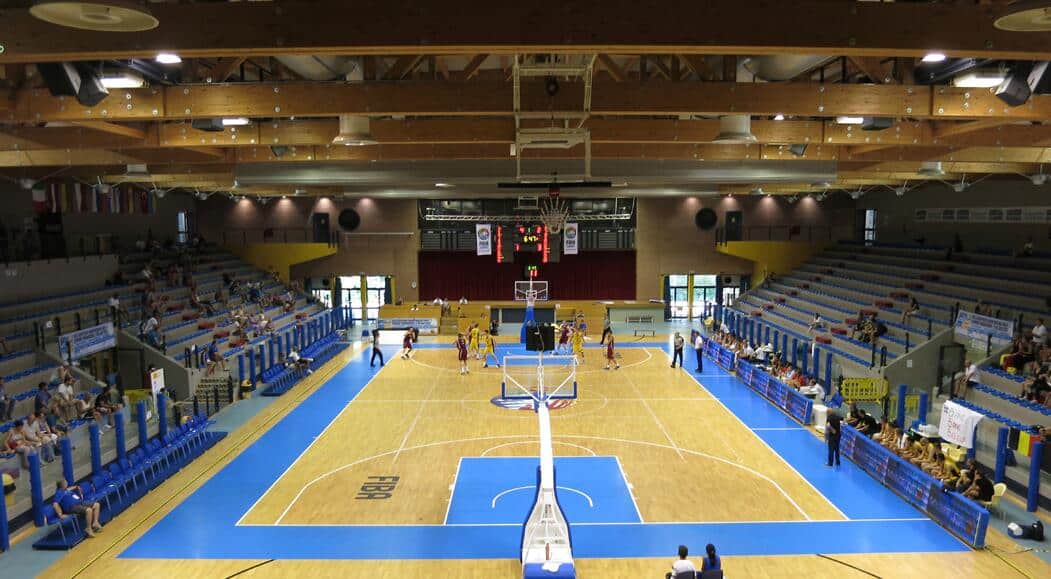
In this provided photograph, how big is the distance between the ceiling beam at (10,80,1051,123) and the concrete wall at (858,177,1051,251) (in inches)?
703

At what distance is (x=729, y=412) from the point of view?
19.3 meters

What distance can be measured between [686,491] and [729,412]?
21.5 feet

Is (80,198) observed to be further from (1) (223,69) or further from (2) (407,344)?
(1) (223,69)

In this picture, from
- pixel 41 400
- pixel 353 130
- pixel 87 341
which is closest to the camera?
pixel 353 130

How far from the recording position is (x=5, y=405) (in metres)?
14.3

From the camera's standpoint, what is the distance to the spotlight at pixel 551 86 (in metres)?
10.3

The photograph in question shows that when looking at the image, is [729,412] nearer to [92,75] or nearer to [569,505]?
[569,505]

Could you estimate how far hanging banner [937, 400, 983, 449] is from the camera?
12992 millimetres

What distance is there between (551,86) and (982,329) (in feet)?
49.5

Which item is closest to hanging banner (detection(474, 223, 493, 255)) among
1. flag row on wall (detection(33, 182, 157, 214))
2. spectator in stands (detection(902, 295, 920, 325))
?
flag row on wall (detection(33, 182, 157, 214))

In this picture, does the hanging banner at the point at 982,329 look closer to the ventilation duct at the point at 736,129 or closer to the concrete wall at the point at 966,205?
the concrete wall at the point at 966,205

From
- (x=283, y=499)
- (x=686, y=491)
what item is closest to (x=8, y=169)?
(x=283, y=499)

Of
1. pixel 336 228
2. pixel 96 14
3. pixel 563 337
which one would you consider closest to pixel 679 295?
pixel 563 337

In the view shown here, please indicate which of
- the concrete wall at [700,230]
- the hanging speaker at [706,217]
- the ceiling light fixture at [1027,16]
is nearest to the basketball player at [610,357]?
the concrete wall at [700,230]
